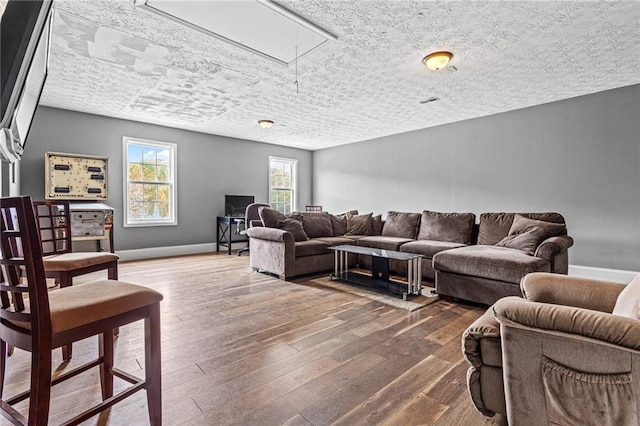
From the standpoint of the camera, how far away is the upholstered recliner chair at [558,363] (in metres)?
1.01

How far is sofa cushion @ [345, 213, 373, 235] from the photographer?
17.9 ft

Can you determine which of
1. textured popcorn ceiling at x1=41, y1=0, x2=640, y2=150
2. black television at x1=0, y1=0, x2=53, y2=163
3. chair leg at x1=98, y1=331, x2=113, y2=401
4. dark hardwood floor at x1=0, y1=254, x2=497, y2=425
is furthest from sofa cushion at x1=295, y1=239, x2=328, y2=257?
black television at x1=0, y1=0, x2=53, y2=163

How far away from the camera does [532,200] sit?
473 cm

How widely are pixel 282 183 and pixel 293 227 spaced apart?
139 inches

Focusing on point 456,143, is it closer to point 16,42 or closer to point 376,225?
point 376,225

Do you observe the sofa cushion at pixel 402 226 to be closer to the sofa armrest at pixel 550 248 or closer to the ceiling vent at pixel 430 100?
the ceiling vent at pixel 430 100

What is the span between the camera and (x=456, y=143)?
5605 mm

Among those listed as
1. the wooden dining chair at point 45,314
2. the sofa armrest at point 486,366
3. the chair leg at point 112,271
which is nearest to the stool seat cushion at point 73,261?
the chair leg at point 112,271

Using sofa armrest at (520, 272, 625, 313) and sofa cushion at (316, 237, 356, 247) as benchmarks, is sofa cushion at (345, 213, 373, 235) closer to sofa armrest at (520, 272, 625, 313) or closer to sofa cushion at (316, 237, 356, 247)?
sofa cushion at (316, 237, 356, 247)

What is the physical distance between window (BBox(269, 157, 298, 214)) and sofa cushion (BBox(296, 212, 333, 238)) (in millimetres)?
2674

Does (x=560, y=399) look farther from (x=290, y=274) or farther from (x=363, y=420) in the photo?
(x=290, y=274)

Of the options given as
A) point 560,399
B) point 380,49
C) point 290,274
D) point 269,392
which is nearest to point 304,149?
point 290,274

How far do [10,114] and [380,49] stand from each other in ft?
9.10

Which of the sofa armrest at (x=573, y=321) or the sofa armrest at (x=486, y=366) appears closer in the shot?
the sofa armrest at (x=573, y=321)
